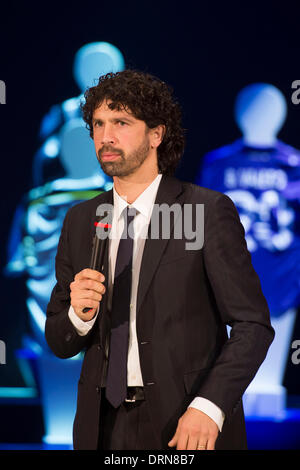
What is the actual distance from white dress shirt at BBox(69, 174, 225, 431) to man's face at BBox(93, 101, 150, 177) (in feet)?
0.32

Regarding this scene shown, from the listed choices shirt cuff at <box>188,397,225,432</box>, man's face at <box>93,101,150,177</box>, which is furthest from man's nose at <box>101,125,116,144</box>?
shirt cuff at <box>188,397,225,432</box>

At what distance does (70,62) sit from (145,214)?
7.34ft

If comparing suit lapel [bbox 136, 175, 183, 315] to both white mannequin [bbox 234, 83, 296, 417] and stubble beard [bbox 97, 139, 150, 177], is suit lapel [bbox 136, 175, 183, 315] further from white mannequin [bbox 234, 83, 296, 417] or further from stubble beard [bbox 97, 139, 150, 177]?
white mannequin [bbox 234, 83, 296, 417]

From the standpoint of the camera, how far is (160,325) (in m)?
1.53

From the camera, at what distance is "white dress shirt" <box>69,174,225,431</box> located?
136 cm

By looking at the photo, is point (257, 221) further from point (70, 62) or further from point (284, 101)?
point (70, 62)

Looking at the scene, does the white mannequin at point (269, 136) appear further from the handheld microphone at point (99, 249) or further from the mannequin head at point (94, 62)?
the handheld microphone at point (99, 249)

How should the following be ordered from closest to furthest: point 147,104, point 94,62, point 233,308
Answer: point 233,308
point 147,104
point 94,62

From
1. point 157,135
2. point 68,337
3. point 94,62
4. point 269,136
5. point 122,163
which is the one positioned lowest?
point 68,337

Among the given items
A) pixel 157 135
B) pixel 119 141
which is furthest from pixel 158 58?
pixel 119 141

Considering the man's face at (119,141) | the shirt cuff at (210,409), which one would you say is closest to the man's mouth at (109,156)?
the man's face at (119,141)

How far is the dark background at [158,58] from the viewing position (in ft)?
11.7

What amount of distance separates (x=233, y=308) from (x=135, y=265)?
13.4 inches

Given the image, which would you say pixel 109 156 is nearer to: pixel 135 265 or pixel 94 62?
pixel 135 265
